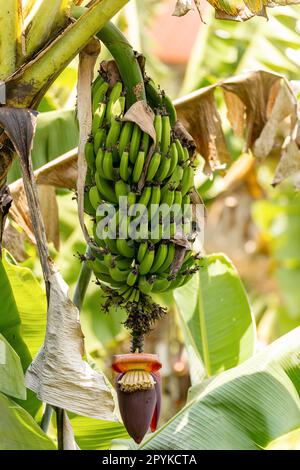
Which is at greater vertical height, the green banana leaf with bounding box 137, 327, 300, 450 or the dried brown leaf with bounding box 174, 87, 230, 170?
the dried brown leaf with bounding box 174, 87, 230, 170

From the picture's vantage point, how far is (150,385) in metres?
1.69

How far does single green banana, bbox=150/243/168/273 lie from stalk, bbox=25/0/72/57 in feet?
1.60

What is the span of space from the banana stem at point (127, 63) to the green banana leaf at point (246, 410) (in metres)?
0.61

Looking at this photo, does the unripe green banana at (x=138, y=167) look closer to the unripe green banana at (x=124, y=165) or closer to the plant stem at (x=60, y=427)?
the unripe green banana at (x=124, y=165)

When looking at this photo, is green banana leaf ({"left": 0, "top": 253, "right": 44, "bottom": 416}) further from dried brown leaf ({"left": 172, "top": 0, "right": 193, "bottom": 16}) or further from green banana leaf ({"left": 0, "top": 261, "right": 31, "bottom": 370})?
dried brown leaf ({"left": 172, "top": 0, "right": 193, "bottom": 16})

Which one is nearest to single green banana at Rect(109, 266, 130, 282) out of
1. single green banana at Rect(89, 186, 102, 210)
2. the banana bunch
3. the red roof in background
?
the banana bunch

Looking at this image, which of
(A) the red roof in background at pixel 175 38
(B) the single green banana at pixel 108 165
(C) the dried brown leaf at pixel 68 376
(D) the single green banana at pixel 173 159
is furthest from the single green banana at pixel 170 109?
(A) the red roof in background at pixel 175 38

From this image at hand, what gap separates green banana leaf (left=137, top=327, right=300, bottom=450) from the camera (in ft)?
5.78

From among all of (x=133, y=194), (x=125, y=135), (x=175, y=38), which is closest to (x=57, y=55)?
(x=125, y=135)

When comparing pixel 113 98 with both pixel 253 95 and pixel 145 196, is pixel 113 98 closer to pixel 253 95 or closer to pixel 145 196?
pixel 145 196

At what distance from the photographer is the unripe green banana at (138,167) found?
163 cm

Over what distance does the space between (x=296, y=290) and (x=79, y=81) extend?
16.5 feet

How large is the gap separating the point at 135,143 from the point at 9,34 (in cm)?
35

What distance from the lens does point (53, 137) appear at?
8.20ft
